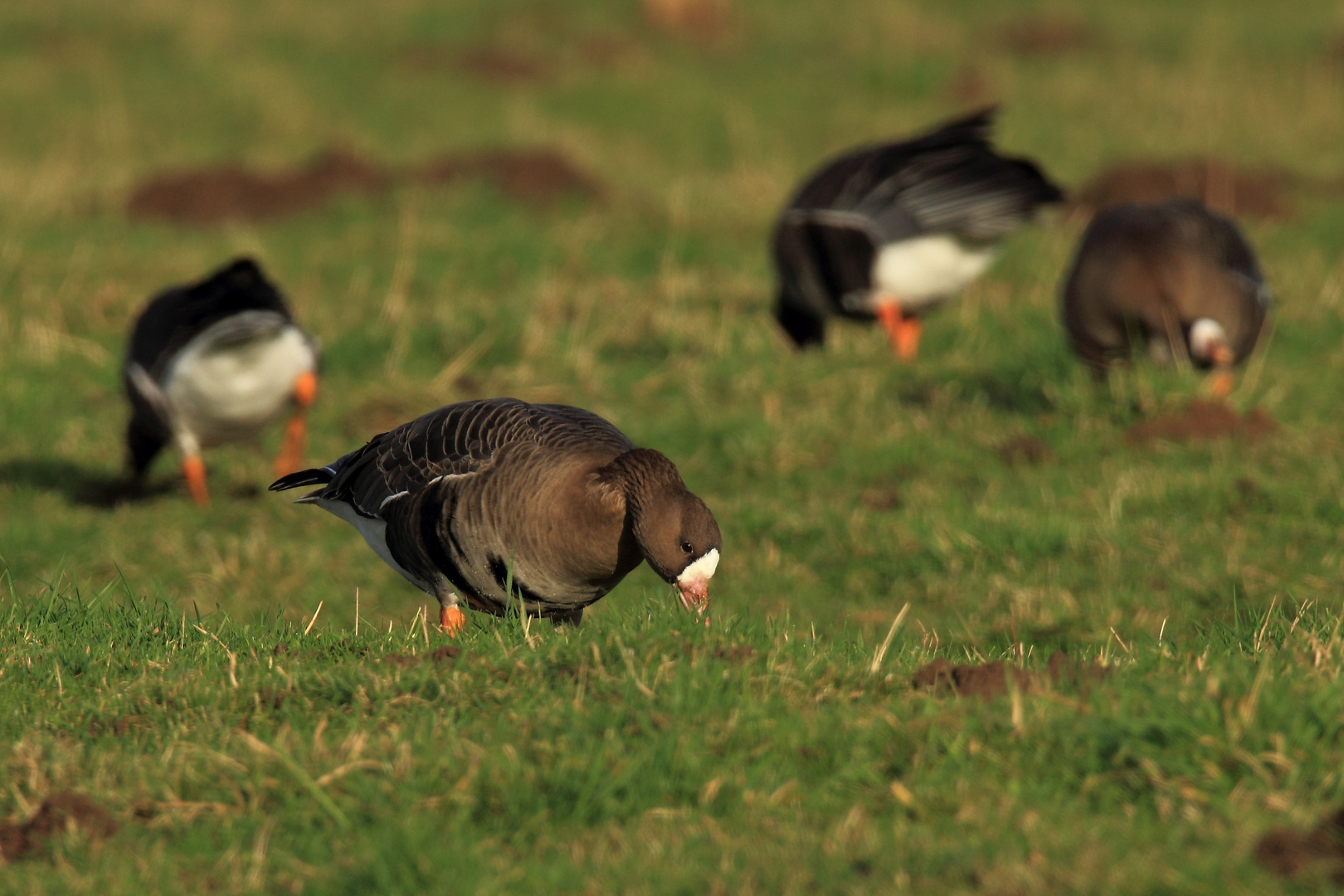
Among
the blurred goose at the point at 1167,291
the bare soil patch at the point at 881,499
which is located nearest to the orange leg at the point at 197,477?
the bare soil patch at the point at 881,499

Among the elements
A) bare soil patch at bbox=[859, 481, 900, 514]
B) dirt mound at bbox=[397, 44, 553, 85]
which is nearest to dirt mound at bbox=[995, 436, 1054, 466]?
bare soil patch at bbox=[859, 481, 900, 514]

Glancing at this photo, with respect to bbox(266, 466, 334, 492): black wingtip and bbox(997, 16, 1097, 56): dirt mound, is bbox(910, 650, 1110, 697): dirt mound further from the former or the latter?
bbox(997, 16, 1097, 56): dirt mound

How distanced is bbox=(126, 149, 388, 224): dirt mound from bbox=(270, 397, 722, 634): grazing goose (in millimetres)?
10777

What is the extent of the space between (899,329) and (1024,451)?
8.96 ft

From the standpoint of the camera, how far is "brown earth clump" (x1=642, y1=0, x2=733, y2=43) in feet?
75.3

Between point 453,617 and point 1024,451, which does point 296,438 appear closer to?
point 453,617

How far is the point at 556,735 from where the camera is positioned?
3828 mm

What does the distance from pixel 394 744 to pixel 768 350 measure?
7.59 m

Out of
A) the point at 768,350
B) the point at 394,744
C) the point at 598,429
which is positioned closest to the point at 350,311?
the point at 768,350

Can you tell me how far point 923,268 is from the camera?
11484 millimetres

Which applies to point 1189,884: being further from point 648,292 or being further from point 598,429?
point 648,292

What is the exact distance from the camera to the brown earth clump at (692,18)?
22.9m

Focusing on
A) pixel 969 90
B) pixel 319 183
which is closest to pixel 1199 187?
pixel 969 90

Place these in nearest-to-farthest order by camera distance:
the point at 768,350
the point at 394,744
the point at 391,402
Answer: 1. the point at 394,744
2. the point at 391,402
3. the point at 768,350
